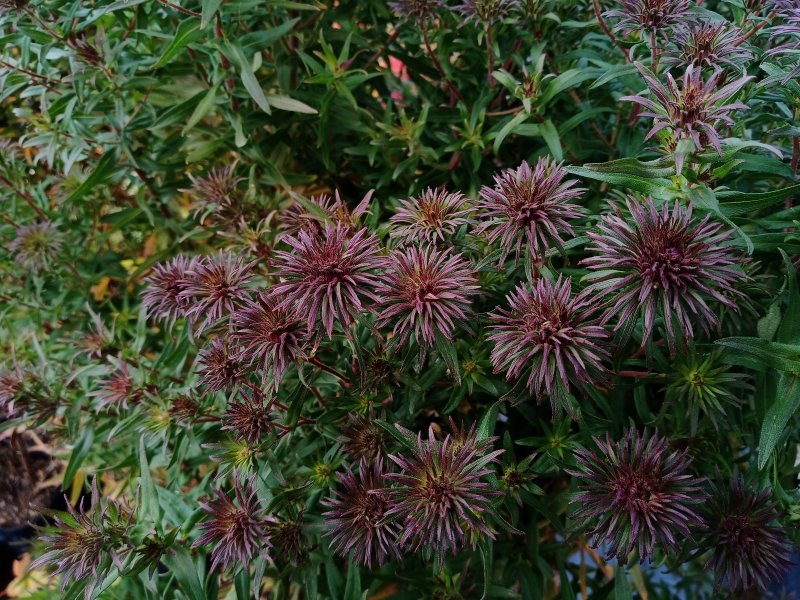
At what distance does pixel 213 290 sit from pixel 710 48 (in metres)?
0.59

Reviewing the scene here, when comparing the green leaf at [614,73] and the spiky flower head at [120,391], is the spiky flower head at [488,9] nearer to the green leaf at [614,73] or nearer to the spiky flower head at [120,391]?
the green leaf at [614,73]

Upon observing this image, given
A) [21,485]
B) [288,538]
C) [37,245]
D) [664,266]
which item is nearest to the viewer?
[664,266]

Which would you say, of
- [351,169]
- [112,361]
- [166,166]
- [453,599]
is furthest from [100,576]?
[351,169]

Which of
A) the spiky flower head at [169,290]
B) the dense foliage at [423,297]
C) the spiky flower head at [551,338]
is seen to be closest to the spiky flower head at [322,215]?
the dense foliage at [423,297]

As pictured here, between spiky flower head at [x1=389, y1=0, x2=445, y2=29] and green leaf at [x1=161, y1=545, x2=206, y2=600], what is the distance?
2.47 feet

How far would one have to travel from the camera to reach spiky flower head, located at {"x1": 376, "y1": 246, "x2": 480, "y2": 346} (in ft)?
1.98

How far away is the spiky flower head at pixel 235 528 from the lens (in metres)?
0.70

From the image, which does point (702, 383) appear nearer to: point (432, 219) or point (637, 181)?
point (637, 181)

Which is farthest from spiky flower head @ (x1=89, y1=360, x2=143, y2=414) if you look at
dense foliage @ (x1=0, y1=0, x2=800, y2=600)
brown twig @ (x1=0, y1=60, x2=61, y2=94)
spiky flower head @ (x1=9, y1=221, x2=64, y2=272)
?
brown twig @ (x1=0, y1=60, x2=61, y2=94)

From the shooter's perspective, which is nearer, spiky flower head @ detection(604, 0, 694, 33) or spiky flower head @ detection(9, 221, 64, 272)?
spiky flower head @ detection(604, 0, 694, 33)

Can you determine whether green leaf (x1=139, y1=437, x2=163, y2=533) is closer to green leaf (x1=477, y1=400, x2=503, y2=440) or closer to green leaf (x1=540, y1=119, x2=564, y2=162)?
green leaf (x1=477, y1=400, x2=503, y2=440)

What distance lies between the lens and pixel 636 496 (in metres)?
0.61

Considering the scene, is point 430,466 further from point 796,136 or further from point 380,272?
point 796,136

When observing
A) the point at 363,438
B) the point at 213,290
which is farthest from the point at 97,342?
the point at 363,438
